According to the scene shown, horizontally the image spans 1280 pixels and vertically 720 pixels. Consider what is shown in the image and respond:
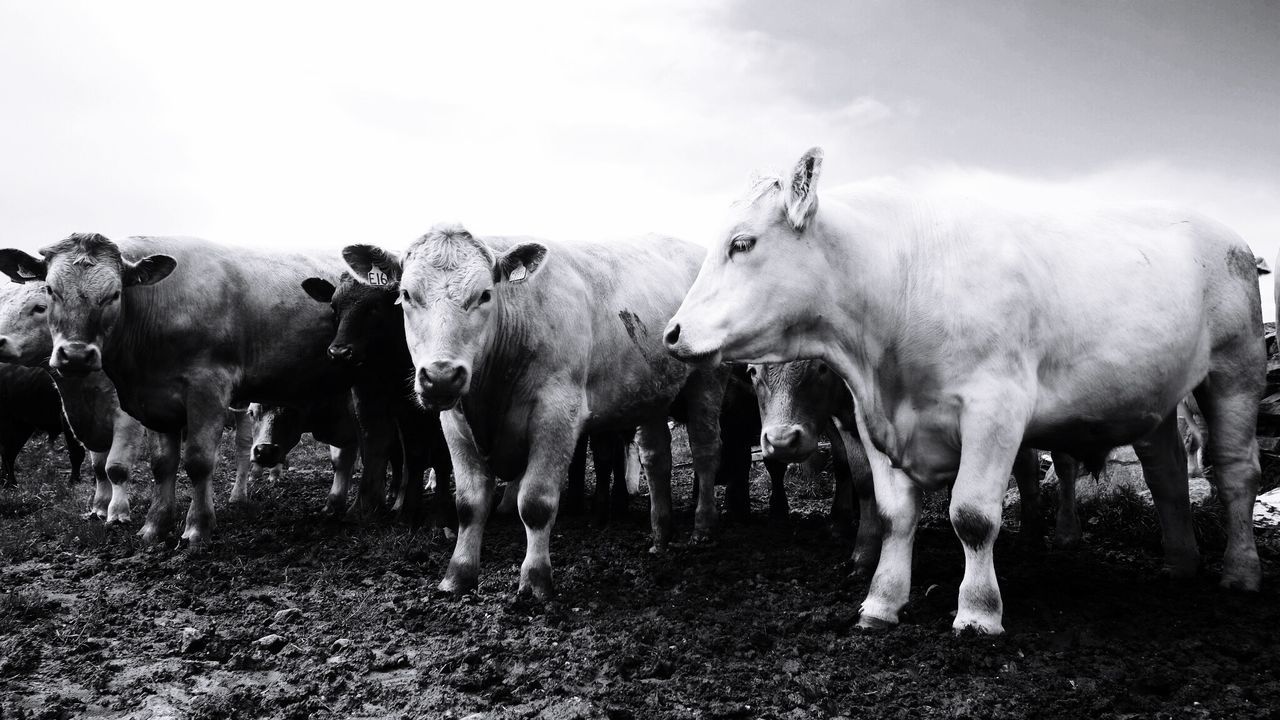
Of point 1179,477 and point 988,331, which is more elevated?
point 988,331

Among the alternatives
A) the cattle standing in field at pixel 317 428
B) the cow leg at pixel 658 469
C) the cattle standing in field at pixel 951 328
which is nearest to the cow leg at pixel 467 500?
the cattle standing in field at pixel 951 328

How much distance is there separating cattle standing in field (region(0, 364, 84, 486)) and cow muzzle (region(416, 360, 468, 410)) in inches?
324

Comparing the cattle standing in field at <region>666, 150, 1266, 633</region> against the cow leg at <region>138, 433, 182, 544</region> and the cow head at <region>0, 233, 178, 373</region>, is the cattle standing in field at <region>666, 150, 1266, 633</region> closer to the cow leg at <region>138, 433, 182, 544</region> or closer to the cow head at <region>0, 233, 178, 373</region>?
the cow head at <region>0, 233, 178, 373</region>

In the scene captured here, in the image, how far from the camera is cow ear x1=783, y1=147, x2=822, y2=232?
5.09m

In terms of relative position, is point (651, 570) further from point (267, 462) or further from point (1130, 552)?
point (267, 462)

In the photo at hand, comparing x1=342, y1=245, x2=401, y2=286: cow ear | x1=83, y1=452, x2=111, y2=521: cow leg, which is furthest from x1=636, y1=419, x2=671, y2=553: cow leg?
x1=83, y1=452, x2=111, y2=521: cow leg

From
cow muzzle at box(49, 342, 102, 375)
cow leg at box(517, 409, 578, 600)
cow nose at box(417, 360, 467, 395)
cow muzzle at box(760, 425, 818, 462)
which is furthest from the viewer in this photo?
cow muzzle at box(49, 342, 102, 375)

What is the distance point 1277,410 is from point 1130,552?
3334 mm

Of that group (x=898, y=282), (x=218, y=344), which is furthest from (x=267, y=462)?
(x=898, y=282)

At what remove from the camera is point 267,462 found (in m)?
10.0

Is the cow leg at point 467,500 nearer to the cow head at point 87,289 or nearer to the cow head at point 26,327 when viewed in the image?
the cow head at point 87,289

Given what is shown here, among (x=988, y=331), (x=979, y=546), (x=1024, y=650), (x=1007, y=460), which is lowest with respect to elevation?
(x=1024, y=650)

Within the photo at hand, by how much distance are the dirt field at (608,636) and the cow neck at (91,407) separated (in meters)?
1.86

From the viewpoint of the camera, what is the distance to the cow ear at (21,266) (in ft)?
26.0
